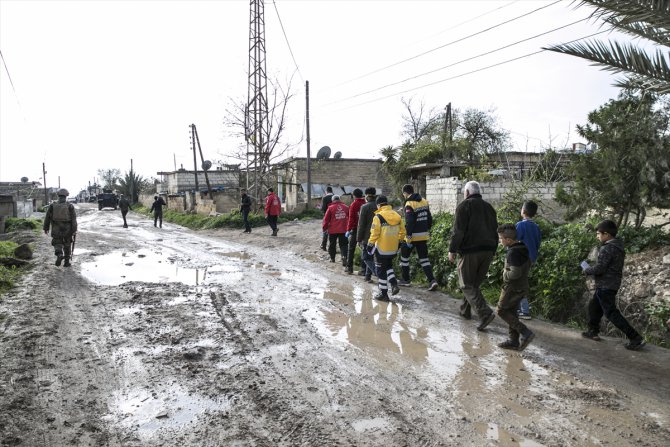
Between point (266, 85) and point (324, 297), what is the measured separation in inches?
770

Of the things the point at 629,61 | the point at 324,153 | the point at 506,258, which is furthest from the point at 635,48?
the point at 324,153

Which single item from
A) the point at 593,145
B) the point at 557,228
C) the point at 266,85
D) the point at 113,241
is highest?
the point at 266,85

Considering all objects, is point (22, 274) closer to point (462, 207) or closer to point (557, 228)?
point (462, 207)

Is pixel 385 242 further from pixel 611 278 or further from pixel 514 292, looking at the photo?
pixel 611 278

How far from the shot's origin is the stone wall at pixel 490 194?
12044 millimetres

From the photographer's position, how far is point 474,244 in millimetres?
6340

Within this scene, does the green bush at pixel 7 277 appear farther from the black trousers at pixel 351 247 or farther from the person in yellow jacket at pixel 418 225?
the person in yellow jacket at pixel 418 225

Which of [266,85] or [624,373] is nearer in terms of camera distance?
[624,373]

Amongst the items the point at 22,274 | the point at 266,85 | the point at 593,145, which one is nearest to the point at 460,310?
the point at 593,145

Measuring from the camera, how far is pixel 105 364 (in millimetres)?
5039

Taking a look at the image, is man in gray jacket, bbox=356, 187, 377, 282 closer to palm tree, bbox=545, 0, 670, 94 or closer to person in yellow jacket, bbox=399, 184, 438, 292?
person in yellow jacket, bbox=399, 184, 438, 292

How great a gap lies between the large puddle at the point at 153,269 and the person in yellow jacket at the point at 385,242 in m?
3.24

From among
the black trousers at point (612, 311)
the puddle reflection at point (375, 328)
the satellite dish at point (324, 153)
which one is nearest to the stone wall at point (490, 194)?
the puddle reflection at point (375, 328)

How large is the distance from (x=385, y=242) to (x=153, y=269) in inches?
232
